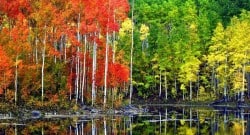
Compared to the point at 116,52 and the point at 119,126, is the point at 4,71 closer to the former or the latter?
the point at 119,126

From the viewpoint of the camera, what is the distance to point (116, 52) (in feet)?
194

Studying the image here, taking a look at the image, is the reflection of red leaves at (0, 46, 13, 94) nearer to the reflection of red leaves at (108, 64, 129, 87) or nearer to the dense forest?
the dense forest

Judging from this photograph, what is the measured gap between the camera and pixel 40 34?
145 ft

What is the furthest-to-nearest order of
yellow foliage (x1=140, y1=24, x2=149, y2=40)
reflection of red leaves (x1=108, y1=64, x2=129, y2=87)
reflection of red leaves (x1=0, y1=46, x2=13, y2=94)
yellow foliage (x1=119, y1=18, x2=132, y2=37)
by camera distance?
yellow foliage (x1=140, y1=24, x2=149, y2=40) < yellow foliage (x1=119, y1=18, x2=132, y2=37) < reflection of red leaves (x1=108, y1=64, x2=129, y2=87) < reflection of red leaves (x1=0, y1=46, x2=13, y2=94)

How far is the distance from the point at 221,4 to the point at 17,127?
158 feet

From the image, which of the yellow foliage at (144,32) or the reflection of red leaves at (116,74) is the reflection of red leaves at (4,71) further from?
the yellow foliage at (144,32)

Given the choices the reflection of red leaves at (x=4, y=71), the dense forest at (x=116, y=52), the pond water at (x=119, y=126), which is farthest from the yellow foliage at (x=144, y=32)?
the reflection of red leaves at (x=4, y=71)

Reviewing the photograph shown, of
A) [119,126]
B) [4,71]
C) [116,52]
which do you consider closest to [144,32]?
[116,52]

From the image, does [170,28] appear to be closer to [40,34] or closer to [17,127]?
[40,34]

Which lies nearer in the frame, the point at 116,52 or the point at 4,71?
Answer: the point at 4,71

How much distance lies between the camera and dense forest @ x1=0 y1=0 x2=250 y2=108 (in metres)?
42.8

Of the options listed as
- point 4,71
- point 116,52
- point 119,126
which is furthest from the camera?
point 116,52

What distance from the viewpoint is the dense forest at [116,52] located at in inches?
1684

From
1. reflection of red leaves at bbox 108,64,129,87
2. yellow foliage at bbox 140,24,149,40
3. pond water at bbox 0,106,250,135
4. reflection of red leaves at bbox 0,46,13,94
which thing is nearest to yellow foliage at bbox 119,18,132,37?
yellow foliage at bbox 140,24,149,40
